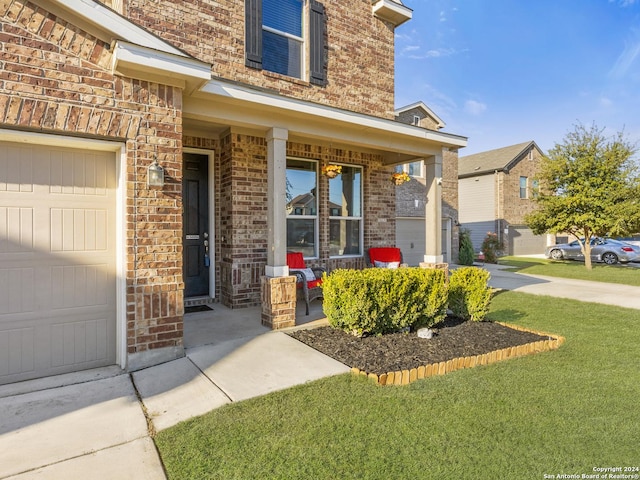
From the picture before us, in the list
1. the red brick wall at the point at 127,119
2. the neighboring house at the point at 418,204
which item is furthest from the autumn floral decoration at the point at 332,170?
the neighboring house at the point at 418,204

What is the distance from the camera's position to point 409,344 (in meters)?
4.34

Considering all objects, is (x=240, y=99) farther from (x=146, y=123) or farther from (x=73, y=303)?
(x=73, y=303)

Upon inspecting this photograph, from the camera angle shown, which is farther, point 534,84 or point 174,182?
point 534,84

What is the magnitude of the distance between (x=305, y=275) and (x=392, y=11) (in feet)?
19.8

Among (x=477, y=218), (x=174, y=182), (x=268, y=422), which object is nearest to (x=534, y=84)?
(x=477, y=218)

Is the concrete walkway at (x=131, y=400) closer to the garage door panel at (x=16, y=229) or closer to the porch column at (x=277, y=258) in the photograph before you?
the porch column at (x=277, y=258)

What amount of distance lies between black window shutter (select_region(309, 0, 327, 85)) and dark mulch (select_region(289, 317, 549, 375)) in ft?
15.6

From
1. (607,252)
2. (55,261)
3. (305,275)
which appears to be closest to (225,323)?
(305,275)

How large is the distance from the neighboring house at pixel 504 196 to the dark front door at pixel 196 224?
723 inches

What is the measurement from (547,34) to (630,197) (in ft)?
21.4

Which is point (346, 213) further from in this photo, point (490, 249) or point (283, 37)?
point (490, 249)

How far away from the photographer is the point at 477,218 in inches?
872

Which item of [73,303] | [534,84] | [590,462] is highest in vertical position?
[534,84]

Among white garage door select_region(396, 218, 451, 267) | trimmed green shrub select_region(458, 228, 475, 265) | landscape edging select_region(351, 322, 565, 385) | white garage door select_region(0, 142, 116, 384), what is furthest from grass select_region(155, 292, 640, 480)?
trimmed green shrub select_region(458, 228, 475, 265)
